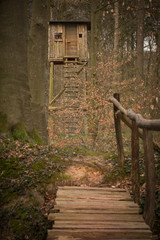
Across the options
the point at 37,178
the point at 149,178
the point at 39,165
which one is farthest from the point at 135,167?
the point at 39,165

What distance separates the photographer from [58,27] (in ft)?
54.6

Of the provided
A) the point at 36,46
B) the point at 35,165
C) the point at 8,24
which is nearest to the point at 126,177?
the point at 35,165

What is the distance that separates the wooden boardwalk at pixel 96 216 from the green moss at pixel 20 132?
7.28 ft

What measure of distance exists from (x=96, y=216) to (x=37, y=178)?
1.59m

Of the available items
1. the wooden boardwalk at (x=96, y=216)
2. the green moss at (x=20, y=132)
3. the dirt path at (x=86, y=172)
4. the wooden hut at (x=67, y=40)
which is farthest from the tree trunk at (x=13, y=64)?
the wooden hut at (x=67, y=40)

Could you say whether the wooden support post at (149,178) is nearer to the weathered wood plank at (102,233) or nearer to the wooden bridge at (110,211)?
the wooden bridge at (110,211)

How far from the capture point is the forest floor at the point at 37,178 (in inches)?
140

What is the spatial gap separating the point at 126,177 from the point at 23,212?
2.32 meters

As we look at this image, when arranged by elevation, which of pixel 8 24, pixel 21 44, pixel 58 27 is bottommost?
pixel 21 44

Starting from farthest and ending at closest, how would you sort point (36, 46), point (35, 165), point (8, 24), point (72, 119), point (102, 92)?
point (72, 119) < point (102, 92) < point (36, 46) < point (8, 24) < point (35, 165)

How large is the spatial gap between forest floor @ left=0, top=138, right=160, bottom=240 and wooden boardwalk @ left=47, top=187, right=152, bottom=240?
434 mm

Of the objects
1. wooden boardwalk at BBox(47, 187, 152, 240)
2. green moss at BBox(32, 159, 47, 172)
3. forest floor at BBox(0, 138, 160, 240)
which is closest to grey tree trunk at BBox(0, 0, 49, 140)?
forest floor at BBox(0, 138, 160, 240)

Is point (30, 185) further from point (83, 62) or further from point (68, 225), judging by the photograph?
point (83, 62)

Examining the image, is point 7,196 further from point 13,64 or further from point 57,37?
point 57,37
